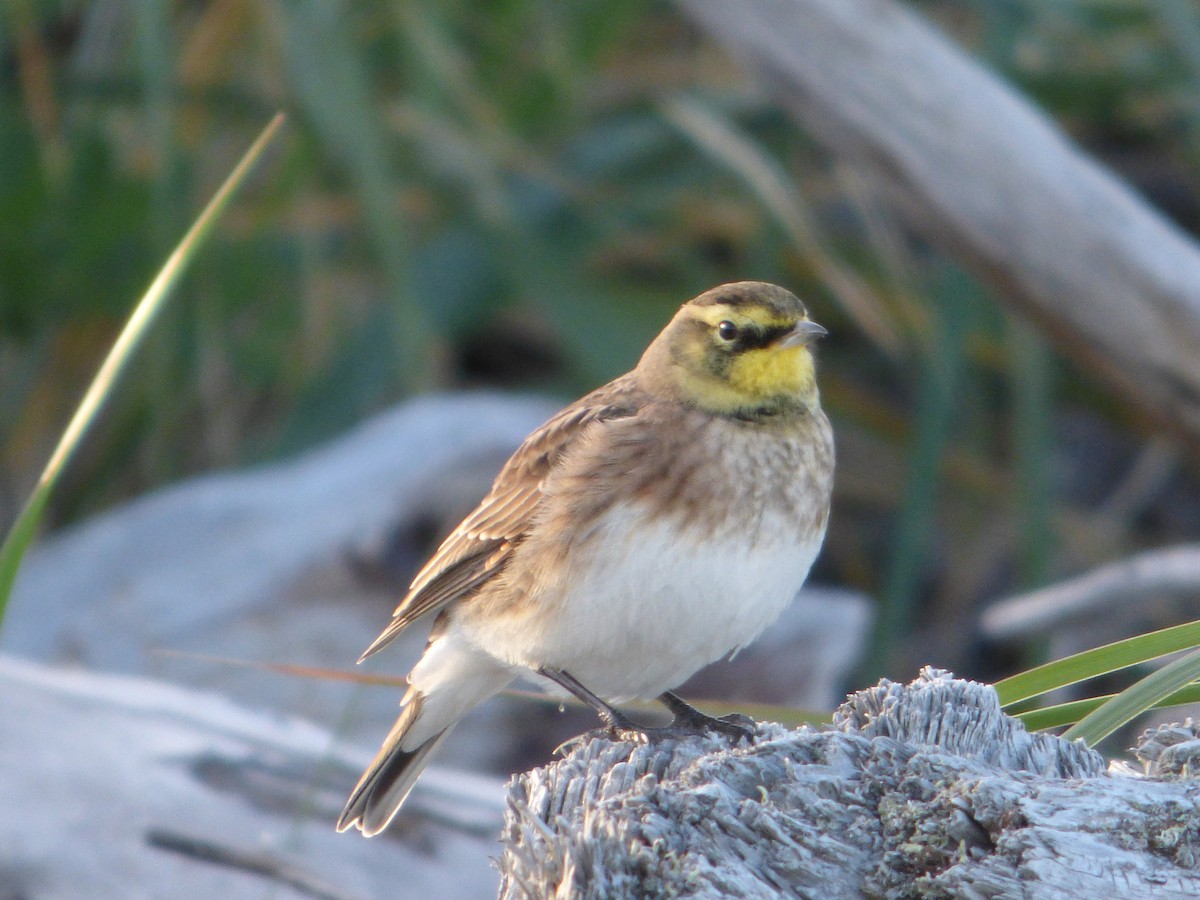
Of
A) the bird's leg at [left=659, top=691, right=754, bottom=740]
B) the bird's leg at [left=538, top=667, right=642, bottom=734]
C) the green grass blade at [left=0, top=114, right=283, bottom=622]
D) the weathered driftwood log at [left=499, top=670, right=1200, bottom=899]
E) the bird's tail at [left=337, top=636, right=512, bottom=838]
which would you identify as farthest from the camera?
Answer: the bird's tail at [left=337, top=636, right=512, bottom=838]

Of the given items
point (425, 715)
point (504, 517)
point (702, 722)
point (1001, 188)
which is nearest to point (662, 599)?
point (702, 722)

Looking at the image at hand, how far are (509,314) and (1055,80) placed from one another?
322 centimetres

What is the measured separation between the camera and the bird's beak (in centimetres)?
343

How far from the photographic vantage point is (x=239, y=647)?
5309 millimetres

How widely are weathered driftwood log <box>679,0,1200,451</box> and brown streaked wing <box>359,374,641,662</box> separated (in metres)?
1.69

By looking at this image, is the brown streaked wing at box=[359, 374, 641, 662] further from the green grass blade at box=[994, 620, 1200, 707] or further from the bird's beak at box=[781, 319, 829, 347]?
the green grass blade at box=[994, 620, 1200, 707]

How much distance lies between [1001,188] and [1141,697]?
3.00 meters

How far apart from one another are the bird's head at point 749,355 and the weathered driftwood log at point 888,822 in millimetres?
1452

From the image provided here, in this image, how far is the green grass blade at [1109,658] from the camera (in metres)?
2.25

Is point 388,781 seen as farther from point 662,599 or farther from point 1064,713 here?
point 1064,713

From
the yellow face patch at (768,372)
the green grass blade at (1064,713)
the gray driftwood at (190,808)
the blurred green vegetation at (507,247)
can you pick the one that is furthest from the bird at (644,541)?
the blurred green vegetation at (507,247)

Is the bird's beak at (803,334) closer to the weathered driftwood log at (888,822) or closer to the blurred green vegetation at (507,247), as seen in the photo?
the weathered driftwood log at (888,822)

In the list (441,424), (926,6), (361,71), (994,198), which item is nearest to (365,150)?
(361,71)

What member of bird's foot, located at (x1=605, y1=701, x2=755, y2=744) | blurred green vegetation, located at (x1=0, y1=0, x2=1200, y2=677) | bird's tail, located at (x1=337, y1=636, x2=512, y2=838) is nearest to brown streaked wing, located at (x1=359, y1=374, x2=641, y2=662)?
bird's tail, located at (x1=337, y1=636, x2=512, y2=838)
